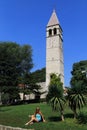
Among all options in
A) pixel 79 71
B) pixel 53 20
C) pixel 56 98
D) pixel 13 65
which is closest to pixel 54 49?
pixel 79 71

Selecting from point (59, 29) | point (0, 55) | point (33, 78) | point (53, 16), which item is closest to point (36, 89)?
point (33, 78)

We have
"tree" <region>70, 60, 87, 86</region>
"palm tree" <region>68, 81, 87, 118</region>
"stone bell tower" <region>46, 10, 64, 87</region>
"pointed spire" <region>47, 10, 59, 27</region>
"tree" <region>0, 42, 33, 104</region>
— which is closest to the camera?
"palm tree" <region>68, 81, 87, 118</region>

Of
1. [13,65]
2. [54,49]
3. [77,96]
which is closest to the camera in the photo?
[77,96]

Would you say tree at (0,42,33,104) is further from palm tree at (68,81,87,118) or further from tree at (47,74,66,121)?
palm tree at (68,81,87,118)

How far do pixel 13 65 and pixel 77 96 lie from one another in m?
38.7

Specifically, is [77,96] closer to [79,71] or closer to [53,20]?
[79,71]

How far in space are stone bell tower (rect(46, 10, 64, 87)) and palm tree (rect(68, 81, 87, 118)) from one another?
44107 mm

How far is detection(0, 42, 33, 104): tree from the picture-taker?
50.5 m

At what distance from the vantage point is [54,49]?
6425 centimetres

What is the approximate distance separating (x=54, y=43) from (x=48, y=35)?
361 centimetres

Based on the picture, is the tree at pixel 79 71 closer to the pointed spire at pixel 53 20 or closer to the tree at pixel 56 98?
the pointed spire at pixel 53 20

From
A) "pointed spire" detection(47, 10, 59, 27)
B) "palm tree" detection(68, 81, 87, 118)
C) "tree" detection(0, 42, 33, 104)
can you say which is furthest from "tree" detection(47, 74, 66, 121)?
"pointed spire" detection(47, 10, 59, 27)

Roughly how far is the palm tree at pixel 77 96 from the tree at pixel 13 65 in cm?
3396

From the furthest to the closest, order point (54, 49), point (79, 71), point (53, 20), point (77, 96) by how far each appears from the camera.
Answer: point (53, 20) → point (79, 71) → point (54, 49) → point (77, 96)
